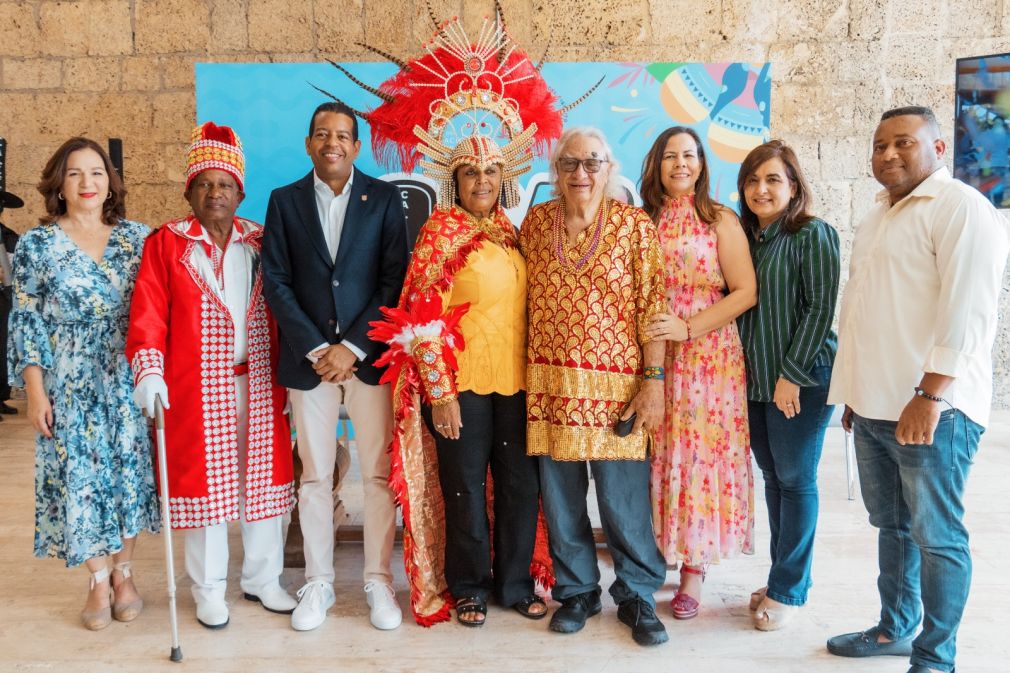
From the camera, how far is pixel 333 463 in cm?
263

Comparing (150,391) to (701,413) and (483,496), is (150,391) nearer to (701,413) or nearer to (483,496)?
(483,496)

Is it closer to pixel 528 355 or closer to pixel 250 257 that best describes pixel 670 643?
pixel 528 355

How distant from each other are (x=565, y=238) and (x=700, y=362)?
0.62m

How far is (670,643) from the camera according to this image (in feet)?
7.94

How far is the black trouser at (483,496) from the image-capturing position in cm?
246

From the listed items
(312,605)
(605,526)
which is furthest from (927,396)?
(312,605)

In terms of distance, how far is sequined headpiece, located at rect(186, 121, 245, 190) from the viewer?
8.14ft

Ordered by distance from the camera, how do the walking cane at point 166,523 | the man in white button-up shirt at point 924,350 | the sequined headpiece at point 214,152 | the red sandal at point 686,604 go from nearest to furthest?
the man in white button-up shirt at point 924,350 → the walking cane at point 166,523 → the sequined headpiece at point 214,152 → the red sandal at point 686,604

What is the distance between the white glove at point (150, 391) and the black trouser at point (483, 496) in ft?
2.75

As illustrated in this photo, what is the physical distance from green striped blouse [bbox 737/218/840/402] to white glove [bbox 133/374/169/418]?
1.92 m

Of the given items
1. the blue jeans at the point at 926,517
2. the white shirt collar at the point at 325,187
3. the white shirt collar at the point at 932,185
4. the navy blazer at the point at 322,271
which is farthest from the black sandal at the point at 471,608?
the white shirt collar at the point at 932,185

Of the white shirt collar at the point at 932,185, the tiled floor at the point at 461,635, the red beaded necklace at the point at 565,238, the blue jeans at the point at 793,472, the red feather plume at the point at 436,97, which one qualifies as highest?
the red feather plume at the point at 436,97

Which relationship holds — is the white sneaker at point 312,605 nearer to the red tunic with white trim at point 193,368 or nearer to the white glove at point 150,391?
the red tunic with white trim at point 193,368

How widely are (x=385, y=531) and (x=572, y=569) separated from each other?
688 mm
